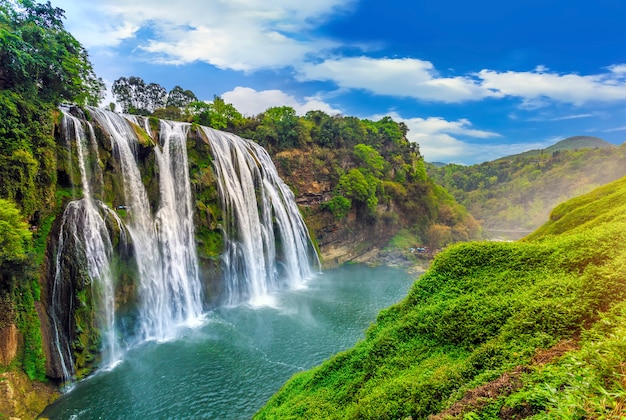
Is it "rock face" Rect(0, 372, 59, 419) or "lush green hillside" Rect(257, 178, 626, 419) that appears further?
"rock face" Rect(0, 372, 59, 419)

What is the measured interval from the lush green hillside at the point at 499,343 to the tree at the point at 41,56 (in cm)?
1420

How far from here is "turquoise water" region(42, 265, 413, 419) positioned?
386 inches

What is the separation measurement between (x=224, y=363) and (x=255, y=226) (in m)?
9.97

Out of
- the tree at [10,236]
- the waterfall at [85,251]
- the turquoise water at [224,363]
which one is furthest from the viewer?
the waterfall at [85,251]

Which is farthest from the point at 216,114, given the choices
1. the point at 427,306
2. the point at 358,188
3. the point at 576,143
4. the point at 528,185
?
the point at 576,143

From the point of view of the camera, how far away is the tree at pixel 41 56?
37.6 feet

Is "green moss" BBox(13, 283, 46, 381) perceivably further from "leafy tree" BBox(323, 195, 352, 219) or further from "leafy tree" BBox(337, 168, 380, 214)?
"leafy tree" BBox(337, 168, 380, 214)

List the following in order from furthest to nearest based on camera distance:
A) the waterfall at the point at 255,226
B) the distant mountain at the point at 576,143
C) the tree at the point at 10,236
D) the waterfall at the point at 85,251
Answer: the distant mountain at the point at 576,143 → the waterfall at the point at 255,226 → the waterfall at the point at 85,251 → the tree at the point at 10,236

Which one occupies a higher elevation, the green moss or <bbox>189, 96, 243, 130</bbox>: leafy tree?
<bbox>189, 96, 243, 130</bbox>: leafy tree

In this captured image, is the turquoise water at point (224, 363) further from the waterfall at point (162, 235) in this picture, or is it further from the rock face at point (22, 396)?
the waterfall at point (162, 235)

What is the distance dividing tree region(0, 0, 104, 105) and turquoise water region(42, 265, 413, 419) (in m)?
10.9

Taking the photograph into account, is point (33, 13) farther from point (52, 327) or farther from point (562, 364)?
point (562, 364)

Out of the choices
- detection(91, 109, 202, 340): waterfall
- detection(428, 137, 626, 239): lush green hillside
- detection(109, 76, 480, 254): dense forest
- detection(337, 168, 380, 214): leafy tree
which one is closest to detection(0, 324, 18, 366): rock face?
detection(91, 109, 202, 340): waterfall

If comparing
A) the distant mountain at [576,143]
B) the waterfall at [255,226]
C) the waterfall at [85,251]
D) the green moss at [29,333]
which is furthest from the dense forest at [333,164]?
the distant mountain at [576,143]
